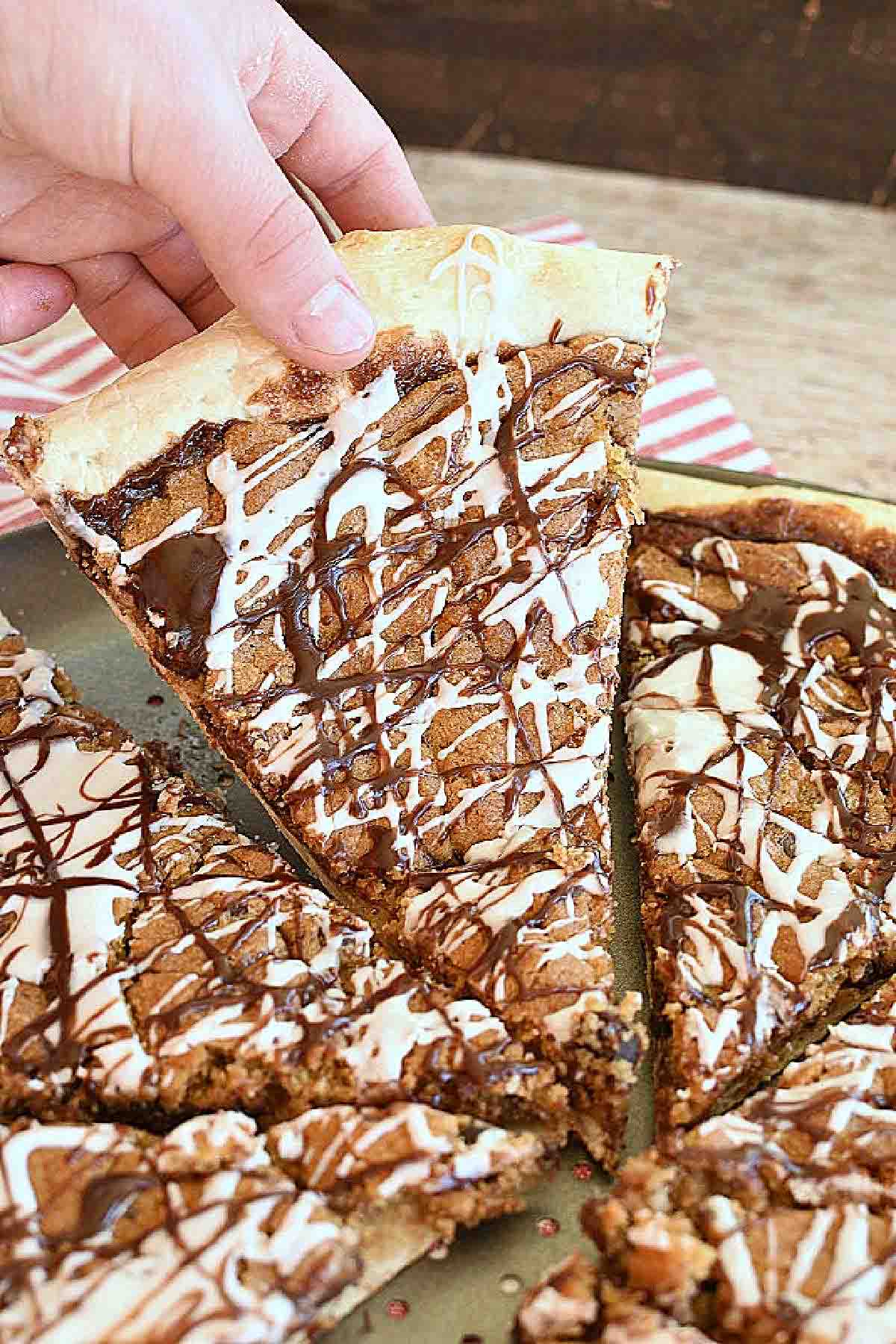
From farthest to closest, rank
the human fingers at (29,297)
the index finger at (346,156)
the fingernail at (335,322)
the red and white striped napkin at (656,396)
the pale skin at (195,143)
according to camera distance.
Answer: the red and white striped napkin at (656,396)
the human fingers at (29,297)
the index finger at (346,156)
the fingernail at (335,322)
the pale skin at (195,143)

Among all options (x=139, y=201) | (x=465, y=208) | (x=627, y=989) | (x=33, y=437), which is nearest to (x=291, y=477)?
(x=33, y=437)

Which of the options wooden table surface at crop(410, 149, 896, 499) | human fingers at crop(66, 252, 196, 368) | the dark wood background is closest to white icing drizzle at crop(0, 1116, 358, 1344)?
human fingers at crop(66, 252, 196, 368)

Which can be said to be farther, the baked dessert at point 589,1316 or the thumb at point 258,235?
the thumb at point 258,235

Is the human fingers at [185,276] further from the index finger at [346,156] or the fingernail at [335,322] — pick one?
the fingernail at [335,322]

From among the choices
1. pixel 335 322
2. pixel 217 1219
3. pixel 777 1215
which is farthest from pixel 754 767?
pixel 217 1219

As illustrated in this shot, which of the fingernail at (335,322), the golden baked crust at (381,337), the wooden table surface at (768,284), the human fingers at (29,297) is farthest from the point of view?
the wooden table surface at (768,284)

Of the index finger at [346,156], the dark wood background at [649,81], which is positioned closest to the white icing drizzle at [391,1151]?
the index finger at [346,156]

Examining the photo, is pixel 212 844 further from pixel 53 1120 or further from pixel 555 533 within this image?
pixel 555 533
